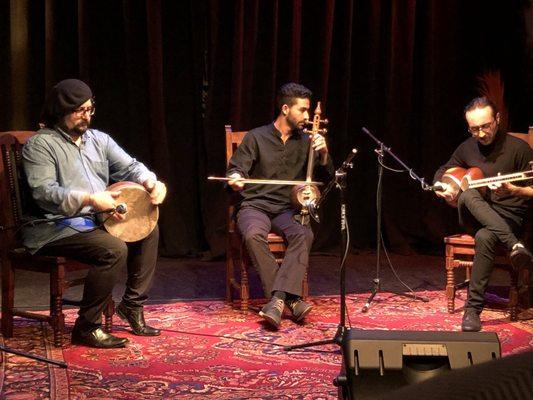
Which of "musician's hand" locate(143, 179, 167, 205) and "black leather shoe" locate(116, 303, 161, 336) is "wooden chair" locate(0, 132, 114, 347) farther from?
"musician's hand" locate(143, 179, 167, 205)

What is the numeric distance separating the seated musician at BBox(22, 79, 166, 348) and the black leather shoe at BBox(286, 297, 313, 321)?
0.81m

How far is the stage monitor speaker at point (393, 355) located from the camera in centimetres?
180

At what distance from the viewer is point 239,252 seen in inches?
192

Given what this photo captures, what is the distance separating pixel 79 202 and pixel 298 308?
4.66 ft

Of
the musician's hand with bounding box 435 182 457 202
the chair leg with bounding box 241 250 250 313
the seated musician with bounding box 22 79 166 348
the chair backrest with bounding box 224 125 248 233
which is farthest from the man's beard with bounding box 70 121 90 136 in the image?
the musician's hand with bounding box 435 182 457 202

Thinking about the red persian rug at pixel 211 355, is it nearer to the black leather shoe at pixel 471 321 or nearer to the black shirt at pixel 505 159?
the black leather shoe at pixel 471 321

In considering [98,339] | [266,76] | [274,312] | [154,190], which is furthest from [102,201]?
[266,76]

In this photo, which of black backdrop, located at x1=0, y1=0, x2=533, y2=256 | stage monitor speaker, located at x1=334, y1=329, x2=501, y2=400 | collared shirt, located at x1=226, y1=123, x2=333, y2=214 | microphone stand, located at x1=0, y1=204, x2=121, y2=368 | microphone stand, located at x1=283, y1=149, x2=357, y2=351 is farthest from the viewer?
black backdrop, located at x1=0, y1=0, x2=533, y2=256

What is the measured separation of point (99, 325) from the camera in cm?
387

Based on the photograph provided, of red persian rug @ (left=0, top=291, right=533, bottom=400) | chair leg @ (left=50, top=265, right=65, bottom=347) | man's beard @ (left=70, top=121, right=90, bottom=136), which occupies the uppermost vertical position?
man's beard @ (left=70, top=121, right=90, bottom=136)

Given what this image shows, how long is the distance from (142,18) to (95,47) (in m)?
0.44

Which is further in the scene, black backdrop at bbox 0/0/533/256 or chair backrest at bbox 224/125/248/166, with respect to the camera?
black backdrop at bbox 0/0/533/256

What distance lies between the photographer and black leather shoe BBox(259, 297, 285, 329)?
4168 mm

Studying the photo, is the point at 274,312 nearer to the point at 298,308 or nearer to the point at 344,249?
the point at 298,308
